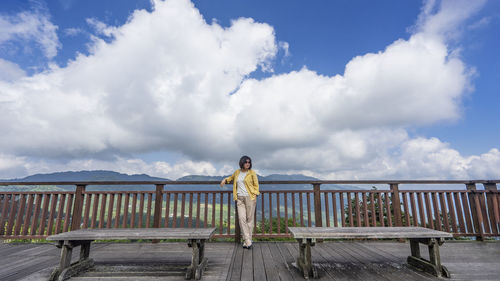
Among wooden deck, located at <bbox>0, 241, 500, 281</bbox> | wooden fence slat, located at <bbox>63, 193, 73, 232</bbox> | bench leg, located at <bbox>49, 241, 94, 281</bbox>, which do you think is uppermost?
wooden fence slat, located at <bbox>63, 193, 73, 232</bbox>

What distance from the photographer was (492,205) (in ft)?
15.6

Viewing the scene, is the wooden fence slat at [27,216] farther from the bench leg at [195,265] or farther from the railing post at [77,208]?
the bench leg at [195,265]

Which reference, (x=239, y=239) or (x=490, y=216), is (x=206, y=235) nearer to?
(x=239, y=239)

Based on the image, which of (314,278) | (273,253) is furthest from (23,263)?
(314,278)

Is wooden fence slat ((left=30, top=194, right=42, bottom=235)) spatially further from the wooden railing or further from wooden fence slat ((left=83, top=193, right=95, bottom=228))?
wooden fence slat ((left=83, top=193, right=95, bottom=228))

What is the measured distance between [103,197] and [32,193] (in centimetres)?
149

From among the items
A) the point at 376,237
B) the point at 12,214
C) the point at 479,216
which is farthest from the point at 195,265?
the point at 479,216

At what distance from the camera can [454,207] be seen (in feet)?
15.7

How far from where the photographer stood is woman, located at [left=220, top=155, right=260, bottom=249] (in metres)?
4.07

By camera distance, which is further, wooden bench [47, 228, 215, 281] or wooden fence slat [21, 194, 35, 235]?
wooden fence slat [21, 194, 35, 235]

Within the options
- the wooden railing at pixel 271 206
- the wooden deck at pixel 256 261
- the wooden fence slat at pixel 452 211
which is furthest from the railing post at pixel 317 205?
A: the wooden fence slat at pixel 452 211

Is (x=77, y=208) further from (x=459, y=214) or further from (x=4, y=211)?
(x=459, y=214)

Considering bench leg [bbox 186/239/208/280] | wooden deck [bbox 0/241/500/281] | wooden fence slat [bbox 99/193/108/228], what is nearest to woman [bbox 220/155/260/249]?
wooden deck [bbox 0/241/500/281]

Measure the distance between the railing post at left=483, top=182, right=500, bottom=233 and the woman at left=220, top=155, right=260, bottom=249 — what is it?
4.93m
